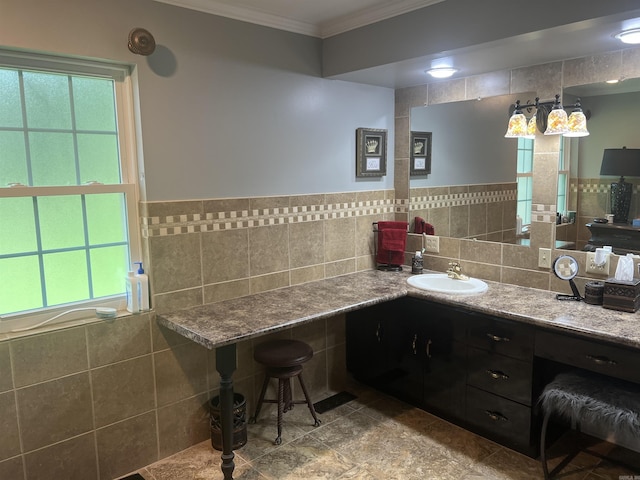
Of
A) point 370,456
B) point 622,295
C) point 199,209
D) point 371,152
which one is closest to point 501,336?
point 622,295

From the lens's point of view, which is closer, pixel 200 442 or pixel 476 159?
pixel 200 442

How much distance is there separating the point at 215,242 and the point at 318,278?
2.59ft

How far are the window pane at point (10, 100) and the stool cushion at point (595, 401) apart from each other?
271cm

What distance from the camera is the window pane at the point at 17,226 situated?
2.04 meters

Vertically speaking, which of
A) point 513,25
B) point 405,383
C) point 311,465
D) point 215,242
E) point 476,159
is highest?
point 513,25

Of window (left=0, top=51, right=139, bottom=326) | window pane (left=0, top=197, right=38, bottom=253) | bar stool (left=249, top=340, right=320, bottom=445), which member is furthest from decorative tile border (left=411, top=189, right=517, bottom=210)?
window pane (left=0, top=197, right=38, bottom=253)

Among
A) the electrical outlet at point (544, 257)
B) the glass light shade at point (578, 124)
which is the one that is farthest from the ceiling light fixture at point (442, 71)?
the electrical outlet at point (544, 257)

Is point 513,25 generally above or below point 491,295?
above

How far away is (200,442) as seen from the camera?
261 centimetres

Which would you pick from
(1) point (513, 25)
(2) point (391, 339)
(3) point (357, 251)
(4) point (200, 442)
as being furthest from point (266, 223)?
(1) point (513, 25)

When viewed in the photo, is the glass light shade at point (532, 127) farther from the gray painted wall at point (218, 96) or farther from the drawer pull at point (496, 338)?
the drawer pull at point (496, 338)

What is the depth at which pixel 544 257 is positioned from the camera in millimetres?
2688

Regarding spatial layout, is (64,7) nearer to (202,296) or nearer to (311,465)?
(202,296)

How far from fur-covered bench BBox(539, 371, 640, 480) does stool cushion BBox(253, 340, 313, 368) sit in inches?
48.7
